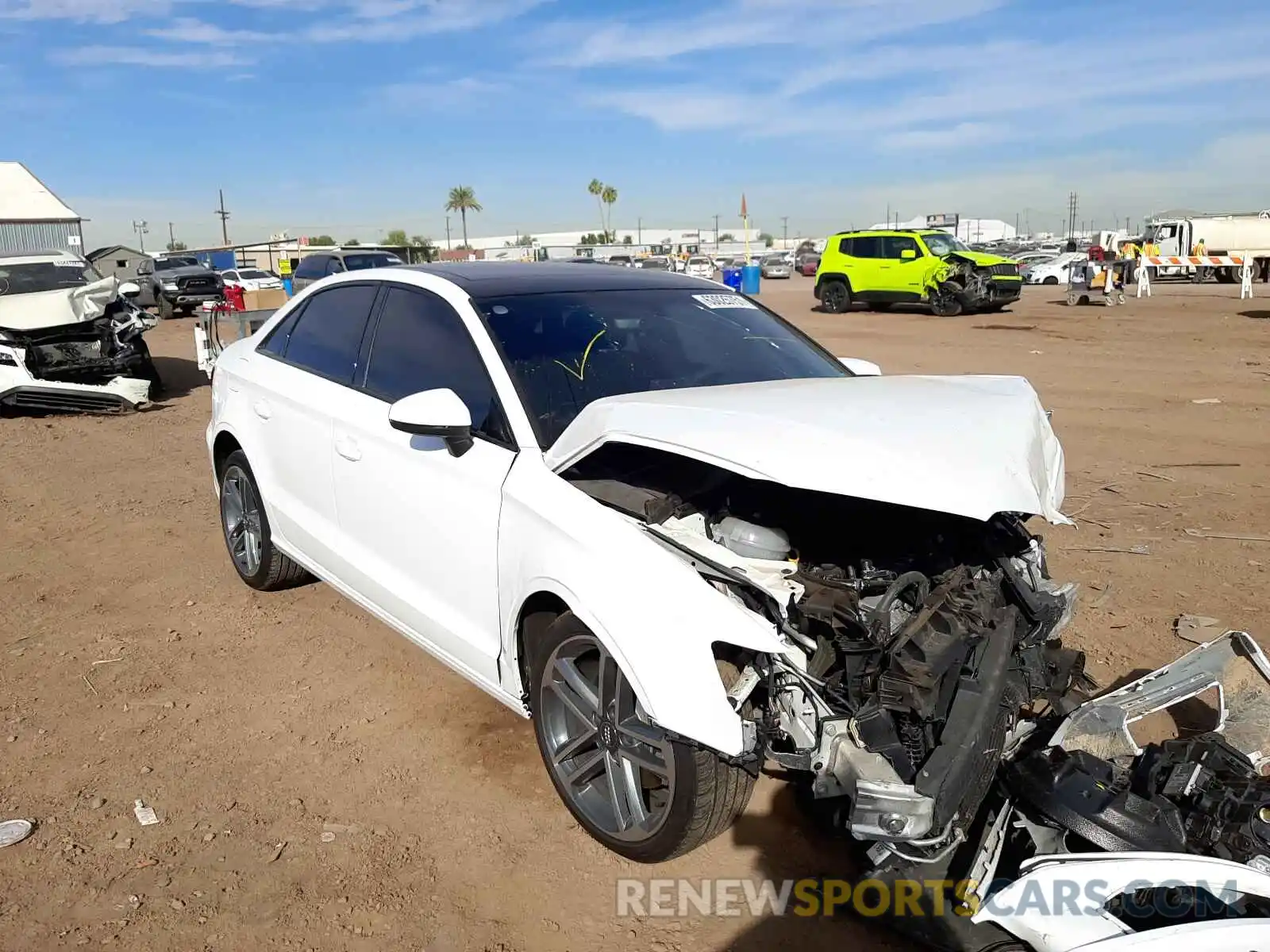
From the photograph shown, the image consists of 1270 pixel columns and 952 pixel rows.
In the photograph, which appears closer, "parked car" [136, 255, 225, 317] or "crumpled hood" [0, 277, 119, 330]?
"crumpled hood" [0, 277, 119, 330]

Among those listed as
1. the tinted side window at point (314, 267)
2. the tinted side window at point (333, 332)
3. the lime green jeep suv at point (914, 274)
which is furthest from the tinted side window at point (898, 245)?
the tinted side window at point (333, 332)

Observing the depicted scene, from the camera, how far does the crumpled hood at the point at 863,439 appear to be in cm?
256

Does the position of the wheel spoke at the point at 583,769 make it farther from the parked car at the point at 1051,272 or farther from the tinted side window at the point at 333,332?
the parked car at the point at 1051,272

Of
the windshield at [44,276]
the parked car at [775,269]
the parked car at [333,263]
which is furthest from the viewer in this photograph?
the parked car at [775,269]

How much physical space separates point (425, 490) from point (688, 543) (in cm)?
108

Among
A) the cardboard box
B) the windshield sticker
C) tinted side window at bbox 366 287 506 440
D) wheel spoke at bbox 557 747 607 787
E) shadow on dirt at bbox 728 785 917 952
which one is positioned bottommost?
shadow on dirt at bbox 728 785 917 952

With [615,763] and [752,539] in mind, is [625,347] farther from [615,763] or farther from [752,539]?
[615,763]

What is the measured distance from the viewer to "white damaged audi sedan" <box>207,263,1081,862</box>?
2494 millimetres

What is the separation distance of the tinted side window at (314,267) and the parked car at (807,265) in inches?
1506

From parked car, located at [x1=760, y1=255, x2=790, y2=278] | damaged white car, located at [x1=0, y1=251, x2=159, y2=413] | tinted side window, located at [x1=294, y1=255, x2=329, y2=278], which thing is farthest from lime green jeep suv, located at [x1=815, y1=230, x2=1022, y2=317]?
parked car, located at [x1=760, y1=255, x2=790, y2=278]

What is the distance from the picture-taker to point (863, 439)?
8.91 ft

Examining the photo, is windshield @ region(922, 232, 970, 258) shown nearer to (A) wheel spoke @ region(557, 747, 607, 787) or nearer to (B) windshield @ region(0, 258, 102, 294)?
(B) windshield @ region(0, 258, 102, 294)

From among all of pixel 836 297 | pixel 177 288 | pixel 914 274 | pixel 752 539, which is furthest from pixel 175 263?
pixel 752 539

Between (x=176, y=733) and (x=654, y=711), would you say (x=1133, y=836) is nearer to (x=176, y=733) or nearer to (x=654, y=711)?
(x=654, y=711)
